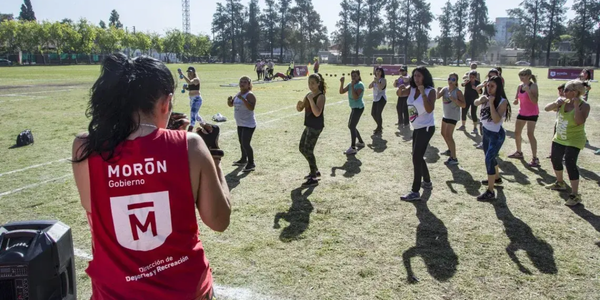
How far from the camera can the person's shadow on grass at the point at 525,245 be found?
Result: 4578 millimetres

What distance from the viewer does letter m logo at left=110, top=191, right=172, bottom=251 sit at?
1806 mm

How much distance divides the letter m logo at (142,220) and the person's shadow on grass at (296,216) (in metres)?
3.47

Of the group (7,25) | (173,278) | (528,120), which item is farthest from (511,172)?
(7,25)

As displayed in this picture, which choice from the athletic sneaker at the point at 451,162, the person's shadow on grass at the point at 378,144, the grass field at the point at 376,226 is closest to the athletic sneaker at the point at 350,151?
the grass field at the point at 376,226

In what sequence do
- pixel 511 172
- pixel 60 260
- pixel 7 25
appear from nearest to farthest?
pixel 60 260, pixel 511 172, pixel 7 25

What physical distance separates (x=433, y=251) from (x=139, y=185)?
3.99m

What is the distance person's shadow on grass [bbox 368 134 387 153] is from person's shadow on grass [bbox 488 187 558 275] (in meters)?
4.31

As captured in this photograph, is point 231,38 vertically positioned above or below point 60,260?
above

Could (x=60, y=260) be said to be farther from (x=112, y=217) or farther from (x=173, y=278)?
(x=173, y=278)

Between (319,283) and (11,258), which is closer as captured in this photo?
(11,258)

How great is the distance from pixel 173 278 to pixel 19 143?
10.4 meters

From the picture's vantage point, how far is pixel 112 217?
1.82 metres

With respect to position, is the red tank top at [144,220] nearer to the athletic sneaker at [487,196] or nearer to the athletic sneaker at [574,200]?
the athletic sneaker at [487,196]

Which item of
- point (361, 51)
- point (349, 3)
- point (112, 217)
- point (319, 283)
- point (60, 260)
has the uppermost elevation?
point (349, 3)
